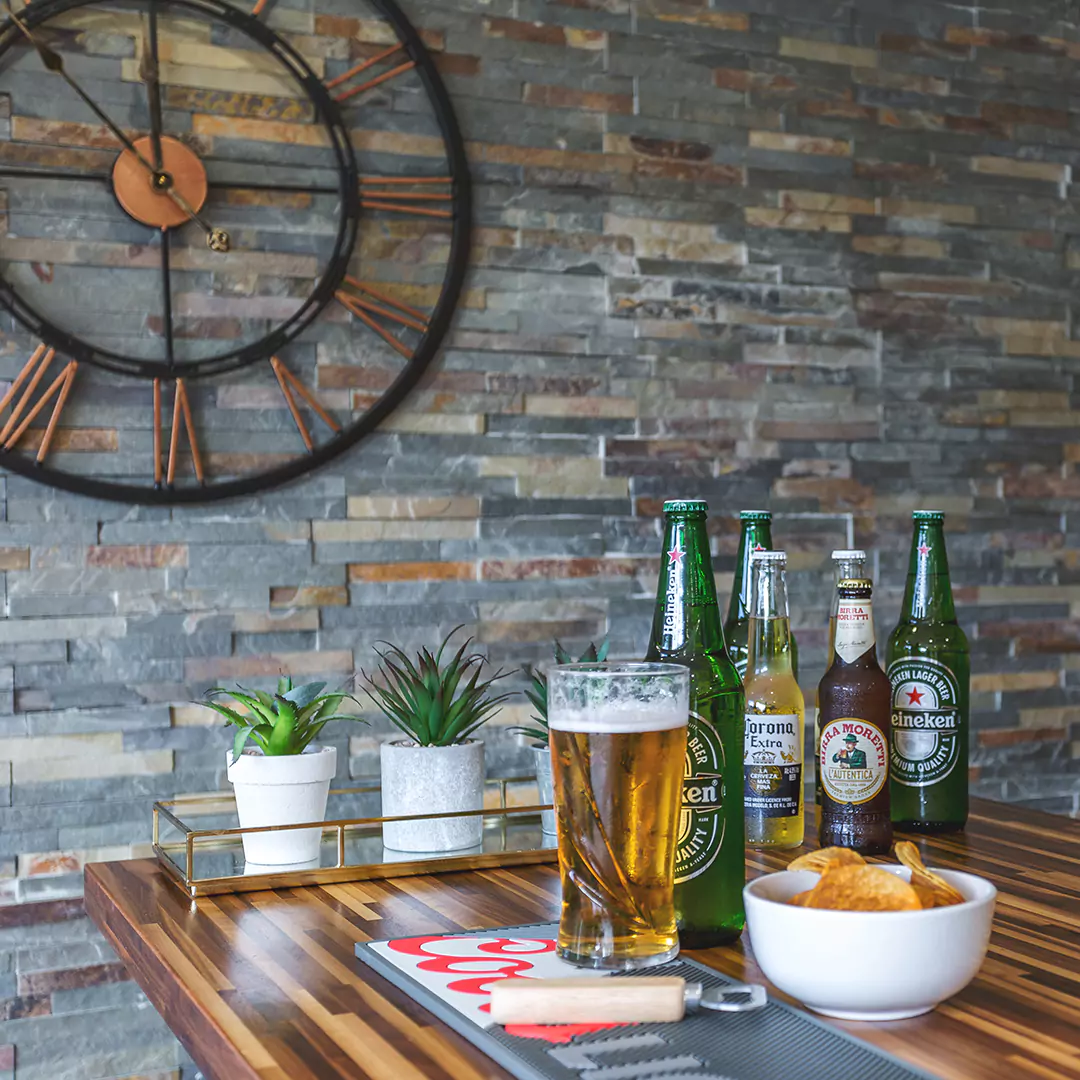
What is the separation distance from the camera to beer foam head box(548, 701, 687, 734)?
0.80 metres

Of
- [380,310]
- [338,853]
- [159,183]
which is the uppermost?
[159,183]

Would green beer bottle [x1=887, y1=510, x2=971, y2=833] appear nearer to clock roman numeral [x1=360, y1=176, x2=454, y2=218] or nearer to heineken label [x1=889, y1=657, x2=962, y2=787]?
heineken label [x1=889, y1=657, x2=962, y2=787]

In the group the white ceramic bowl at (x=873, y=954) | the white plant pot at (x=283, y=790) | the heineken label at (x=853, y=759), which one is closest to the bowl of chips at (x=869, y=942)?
the white ceramic bowl at (x=873, y=954)

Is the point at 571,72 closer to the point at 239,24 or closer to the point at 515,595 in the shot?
the point at 239,24

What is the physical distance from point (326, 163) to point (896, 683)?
4.47 ft

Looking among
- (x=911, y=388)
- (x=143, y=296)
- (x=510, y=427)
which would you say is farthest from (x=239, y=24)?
(x=911, y=388)

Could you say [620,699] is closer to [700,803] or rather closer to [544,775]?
[700,803]

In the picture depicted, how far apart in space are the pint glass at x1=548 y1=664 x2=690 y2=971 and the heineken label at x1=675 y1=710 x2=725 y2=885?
0.07 meters

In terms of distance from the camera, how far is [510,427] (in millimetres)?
2266

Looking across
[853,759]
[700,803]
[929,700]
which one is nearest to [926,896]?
[700,803]

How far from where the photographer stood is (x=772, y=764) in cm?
116

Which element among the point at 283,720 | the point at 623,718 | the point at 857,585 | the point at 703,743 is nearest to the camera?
the point at 623,718

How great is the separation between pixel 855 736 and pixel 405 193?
1.41m

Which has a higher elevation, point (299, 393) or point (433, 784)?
point (299, 393)
